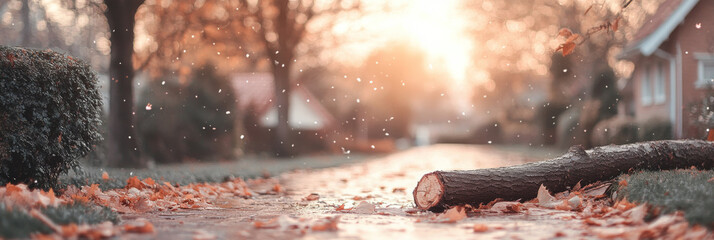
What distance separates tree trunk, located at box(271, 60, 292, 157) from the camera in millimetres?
24000

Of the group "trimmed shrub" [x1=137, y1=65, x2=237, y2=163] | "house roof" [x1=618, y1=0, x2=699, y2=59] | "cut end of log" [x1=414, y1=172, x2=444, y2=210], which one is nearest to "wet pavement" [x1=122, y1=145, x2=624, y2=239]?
"cut end of log" [x1=414, y1=172, x2=444, y2=210]

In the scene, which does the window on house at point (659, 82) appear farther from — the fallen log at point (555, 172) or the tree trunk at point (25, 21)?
the tree trunk at point (25, 21)

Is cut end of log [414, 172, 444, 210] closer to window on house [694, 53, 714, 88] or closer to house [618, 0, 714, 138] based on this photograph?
house [618, 0, 714, 138]

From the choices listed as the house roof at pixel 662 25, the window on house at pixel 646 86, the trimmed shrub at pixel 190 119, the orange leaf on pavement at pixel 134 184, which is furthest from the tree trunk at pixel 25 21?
the window on house at pixel 646 86

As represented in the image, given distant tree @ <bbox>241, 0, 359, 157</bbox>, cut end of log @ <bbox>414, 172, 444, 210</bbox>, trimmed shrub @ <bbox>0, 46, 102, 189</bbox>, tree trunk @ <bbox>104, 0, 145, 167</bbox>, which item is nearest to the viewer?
trimmed shrub @ <bbox>0, 46, 102, 189</bbox>

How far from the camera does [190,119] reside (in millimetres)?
21906

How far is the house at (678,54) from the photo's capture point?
20062 millimetres

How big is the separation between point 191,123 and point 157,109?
1117 mm

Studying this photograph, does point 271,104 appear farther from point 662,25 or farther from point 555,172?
point 555,172

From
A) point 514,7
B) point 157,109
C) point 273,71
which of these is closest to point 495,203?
point 157,109

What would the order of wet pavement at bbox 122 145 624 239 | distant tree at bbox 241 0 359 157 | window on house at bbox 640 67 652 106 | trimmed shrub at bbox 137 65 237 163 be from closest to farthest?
1. wet pavement at bbox 122 145 624 239
2. trimmed shrub at bbox 137 65 237 163
3. distant tree at bbox 241 0 359 157
4. window on house at bbox 640 67 652 106

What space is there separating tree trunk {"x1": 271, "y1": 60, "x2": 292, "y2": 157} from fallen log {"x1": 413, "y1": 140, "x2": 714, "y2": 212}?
16.2m

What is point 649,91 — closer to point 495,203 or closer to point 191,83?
point 191,83

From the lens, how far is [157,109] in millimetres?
21391
